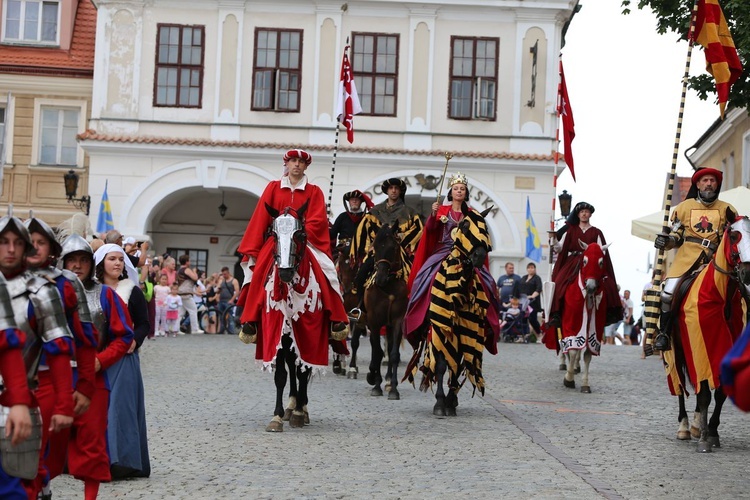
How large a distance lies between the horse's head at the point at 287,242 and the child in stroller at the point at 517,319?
20.0m

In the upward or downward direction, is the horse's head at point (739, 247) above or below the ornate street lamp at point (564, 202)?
below

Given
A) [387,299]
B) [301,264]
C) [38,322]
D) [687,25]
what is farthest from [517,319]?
[38,322]

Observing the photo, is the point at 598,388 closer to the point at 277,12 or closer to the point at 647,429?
the point at 647,429

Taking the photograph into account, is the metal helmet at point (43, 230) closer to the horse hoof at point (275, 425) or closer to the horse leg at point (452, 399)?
the horse hoof at point (275, 425)

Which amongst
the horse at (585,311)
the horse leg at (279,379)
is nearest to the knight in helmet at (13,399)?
the horse leg at (279,379)

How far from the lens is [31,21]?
38281 millimetres

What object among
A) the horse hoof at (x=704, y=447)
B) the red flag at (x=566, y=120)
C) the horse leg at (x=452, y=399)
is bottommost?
the horse hoof at (x=704, y=447)

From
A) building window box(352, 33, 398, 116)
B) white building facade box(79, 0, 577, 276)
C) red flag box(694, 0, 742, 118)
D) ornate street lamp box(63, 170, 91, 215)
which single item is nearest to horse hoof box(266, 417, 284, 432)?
red flag box(694, 0, 742, 118)

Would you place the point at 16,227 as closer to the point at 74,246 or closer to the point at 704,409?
the point at 74,246

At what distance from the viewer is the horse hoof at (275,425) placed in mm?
11492

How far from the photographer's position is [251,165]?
3594 cm

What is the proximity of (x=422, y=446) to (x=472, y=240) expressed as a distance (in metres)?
2.98

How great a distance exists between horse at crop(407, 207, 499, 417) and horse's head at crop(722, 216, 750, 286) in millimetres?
2904

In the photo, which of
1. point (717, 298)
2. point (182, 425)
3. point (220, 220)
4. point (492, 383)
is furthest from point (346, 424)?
point (220, 220)
